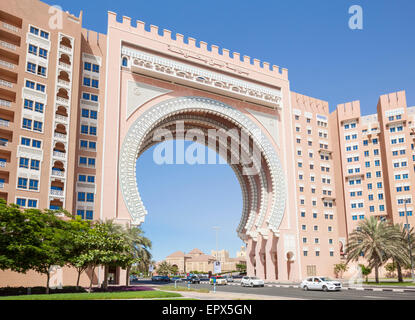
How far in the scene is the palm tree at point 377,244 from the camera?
151ft

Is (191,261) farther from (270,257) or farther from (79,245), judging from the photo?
(79,245)

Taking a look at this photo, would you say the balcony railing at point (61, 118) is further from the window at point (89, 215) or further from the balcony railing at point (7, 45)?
the window at point (89, 215)

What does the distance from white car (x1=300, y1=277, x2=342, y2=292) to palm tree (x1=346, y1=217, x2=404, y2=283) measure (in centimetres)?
1122

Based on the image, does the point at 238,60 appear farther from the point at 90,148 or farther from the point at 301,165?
the point at 90,148

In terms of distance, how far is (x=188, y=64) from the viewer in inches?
2071

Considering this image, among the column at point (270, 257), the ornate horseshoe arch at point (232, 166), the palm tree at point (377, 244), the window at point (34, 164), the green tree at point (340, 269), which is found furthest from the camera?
the green tree at point (340, 269)

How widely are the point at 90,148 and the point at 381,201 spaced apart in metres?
51.7

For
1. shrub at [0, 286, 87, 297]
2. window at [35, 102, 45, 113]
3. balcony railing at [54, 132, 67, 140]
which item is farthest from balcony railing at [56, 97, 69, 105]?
shrub at [0, 286, 87, 297]

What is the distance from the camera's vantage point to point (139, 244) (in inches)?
1531

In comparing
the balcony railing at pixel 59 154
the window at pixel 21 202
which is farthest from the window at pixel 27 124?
the window at pixel 21 202

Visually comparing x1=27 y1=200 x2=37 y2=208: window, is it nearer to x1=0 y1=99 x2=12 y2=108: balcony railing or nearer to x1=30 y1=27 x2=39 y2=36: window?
x1=0 y1=99 x2=12 y2=108: balcony railing

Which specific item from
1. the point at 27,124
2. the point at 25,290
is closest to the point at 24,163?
the point at 27,124

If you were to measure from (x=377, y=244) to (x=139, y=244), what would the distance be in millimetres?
28548

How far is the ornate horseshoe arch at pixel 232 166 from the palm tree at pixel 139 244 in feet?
11.5
